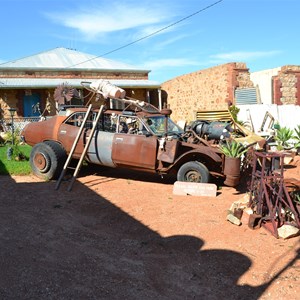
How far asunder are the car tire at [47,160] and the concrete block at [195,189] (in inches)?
124

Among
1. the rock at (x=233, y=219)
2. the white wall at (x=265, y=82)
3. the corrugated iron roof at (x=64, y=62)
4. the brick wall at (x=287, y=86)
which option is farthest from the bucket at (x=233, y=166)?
the corrugated iron roof at (x=64, y=62)

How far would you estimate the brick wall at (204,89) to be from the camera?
16203 millimetres

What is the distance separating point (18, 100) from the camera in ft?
67.9

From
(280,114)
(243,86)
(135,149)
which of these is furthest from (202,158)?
(243,86)

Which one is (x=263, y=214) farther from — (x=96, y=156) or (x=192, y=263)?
(x=96, y=156)

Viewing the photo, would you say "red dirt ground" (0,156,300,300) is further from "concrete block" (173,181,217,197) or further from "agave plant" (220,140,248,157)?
"agave plant" (220,140,248,157)

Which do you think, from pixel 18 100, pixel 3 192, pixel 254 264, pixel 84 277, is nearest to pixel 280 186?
pixel 254 264

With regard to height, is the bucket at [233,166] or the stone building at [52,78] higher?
the stone building at [52,78]

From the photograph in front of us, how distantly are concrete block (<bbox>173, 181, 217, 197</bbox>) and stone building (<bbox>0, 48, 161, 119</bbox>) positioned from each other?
14.1 m

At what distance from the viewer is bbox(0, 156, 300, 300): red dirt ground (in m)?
3.95

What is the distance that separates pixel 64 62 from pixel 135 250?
828 inches

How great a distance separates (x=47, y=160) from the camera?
29.9 ft

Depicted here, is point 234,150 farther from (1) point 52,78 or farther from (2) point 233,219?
(1) point 52,78

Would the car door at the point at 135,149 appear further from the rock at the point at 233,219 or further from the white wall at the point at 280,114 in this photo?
the white wall at the point at 280,114
